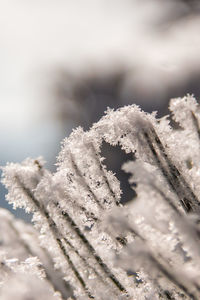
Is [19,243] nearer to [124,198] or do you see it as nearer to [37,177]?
[37,177]

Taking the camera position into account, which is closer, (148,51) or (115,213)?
(115,213)

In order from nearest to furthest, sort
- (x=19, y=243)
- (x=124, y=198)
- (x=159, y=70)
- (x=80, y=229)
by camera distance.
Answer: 1. (x=80, y=229)
2. (x=19, y=243)
3. (x=124, y=198)
4. (x=159, y=70)

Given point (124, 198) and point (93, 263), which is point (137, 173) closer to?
point (93, 263)

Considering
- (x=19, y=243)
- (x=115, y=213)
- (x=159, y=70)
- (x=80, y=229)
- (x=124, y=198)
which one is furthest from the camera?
(x=159, y=70)

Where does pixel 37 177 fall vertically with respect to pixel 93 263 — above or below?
above

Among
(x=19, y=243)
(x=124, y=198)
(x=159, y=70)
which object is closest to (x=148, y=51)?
(x=159, y=70)

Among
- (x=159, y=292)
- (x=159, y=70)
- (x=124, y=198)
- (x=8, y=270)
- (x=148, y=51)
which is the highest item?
(x=148, y=51)
